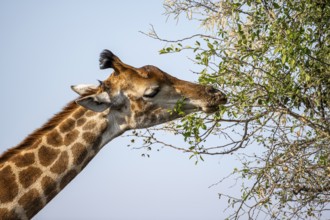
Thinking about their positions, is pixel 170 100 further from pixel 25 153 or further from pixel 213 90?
pixel 25 153

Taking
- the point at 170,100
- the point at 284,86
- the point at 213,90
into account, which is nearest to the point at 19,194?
the point at 170,100

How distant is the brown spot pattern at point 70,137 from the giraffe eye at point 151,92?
42.9 inches

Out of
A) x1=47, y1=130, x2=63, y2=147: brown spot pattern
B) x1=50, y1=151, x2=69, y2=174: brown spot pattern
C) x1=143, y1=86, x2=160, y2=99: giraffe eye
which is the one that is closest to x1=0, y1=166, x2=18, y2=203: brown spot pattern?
x1=50, y1=151, x2=69, y2=174: brown spot pattern

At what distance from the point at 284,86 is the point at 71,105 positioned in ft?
10.1

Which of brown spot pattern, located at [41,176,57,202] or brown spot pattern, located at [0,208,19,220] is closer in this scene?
brown spot pattern, located at [0,208,19,220]

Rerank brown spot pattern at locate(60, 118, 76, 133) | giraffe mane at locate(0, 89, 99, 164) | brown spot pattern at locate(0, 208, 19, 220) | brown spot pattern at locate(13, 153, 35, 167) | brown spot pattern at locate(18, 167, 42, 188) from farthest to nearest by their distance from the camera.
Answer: brown spot pattern at locate(60, 118, 76, 133), giraffe mane at locate(0, 89, 99, 164), brown spot pattern at locate(13, 153, 35, 167), brown spot pattern at locate(18, 167, 42, 188), brown spot pattern at locate(0, 208, 19, 220)

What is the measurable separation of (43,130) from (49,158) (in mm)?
466

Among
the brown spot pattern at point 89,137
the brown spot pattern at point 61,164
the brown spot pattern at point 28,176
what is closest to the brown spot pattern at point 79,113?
the brown spot pattern at point 89,137

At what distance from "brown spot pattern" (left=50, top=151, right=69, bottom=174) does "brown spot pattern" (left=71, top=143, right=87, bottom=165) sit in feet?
0.34

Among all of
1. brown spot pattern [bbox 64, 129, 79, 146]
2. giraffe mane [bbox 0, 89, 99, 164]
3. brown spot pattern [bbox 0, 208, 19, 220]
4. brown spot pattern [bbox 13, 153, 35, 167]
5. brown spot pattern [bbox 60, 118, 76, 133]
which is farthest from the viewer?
brown spot pattern [bbox 60, 118, 76, 133]

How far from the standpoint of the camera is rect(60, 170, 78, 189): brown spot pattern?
7.28 m

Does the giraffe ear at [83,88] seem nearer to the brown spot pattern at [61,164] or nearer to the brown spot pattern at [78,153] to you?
the brown spot pattern at [78,153]

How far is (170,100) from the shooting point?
806 centimetres

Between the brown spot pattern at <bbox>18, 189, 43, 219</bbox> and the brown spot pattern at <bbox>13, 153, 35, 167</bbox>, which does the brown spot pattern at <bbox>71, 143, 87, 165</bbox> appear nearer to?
the brown spot pattern at <bbox>13, 153, 35, 167</bbox>
